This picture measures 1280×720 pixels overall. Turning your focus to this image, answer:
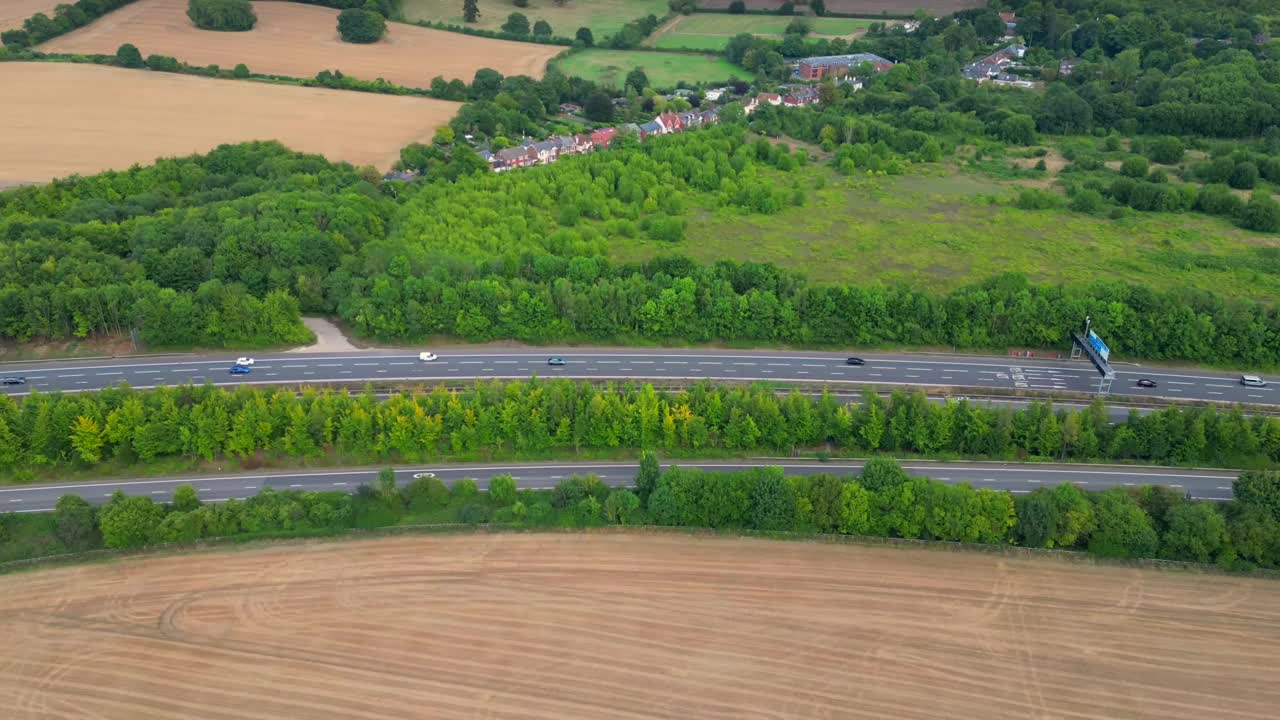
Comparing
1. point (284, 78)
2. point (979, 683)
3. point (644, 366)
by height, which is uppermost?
point (284, 78)

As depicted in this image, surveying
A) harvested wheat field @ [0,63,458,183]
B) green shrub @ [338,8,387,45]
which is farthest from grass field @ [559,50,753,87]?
green shrub @ [338,8,387,45]

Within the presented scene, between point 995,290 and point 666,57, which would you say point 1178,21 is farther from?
point 995,290

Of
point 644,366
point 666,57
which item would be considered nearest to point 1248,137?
point 666,57

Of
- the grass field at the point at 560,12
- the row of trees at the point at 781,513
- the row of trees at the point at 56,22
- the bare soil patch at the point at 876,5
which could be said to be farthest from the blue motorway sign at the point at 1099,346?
the row of trees at the point at 56,22

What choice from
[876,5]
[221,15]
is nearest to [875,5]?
[876,5]

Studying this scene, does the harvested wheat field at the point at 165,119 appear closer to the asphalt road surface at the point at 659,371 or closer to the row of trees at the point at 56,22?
the row of trees at the point at 56,22

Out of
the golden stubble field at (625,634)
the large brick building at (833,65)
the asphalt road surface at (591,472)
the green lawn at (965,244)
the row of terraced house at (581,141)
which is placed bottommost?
the golden stubble field at (625,634)
